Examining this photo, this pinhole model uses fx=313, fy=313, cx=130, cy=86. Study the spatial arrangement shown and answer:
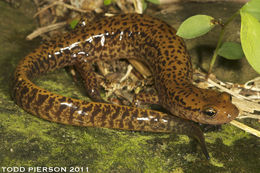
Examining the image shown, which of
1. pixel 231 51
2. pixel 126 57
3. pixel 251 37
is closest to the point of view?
pixel 251 37

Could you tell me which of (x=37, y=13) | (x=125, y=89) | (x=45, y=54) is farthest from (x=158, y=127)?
(x=37, y=13)

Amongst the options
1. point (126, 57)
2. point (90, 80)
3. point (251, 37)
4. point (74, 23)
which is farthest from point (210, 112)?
point (74, 23)

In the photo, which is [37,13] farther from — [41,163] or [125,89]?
[41,163]

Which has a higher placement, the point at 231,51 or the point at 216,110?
the point at 231,51


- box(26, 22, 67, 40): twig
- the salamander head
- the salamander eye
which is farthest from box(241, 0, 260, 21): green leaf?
box(26, 22, 67, 40): twig

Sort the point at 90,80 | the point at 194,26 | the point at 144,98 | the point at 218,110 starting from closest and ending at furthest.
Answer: the point at 218,110 < the point at 194,26 < the point at 144,98 < the point at 90,80

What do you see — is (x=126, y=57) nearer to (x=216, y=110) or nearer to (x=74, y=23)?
(x=74, y=23)

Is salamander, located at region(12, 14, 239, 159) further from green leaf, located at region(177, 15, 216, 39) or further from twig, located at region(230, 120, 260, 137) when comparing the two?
green leaf, located at region(177, 15, 216, 39)

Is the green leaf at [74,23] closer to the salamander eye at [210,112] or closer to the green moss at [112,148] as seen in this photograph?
the green moss at [112,148]
